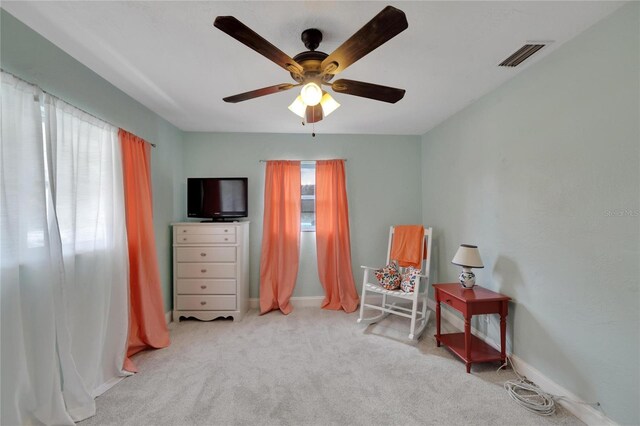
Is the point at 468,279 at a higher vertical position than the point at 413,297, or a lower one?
higher

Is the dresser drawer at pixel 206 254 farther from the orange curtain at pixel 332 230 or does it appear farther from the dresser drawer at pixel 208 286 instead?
the orange curtain at pixel 332 230

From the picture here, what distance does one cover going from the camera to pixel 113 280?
2150 mm

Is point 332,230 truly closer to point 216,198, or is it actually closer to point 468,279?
point 216,198

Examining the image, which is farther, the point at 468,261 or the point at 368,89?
the point at 468,261

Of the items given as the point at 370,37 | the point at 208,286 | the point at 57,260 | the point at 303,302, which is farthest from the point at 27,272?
the point at 303,302

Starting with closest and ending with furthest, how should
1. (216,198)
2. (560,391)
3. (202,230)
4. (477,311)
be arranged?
1. (560,391)
2. (477,311)
3. (202,230)
4. (216,198)

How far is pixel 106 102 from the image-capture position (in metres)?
2.17

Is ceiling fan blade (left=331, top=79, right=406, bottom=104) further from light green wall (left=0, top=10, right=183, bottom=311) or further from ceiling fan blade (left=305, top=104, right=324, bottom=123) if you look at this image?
light green wall (left=0, top=10, right=183, bottom=311)

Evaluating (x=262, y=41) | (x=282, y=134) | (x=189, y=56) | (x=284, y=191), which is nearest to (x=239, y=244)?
(x=284, y=191)

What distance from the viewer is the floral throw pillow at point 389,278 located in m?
3.01

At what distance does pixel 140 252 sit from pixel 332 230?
2080mm

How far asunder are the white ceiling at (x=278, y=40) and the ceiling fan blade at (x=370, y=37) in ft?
0.92

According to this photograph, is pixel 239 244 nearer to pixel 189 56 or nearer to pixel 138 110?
pixel 138 110

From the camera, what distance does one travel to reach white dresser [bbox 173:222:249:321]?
311 cm
